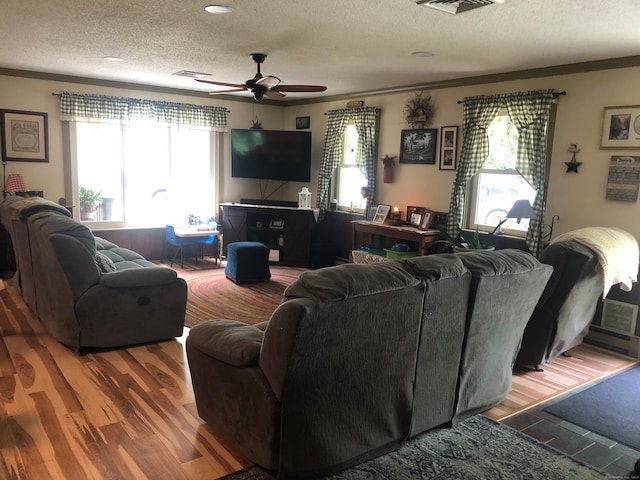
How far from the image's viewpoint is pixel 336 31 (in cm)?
370

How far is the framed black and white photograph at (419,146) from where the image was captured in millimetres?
5770

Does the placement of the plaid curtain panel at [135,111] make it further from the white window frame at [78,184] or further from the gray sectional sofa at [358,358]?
the gray sectional sofa at [358,358]

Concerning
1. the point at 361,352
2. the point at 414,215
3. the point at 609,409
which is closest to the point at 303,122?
the point at 414,215

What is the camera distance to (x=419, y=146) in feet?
19.4

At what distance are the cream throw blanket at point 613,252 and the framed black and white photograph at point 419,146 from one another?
2.35m

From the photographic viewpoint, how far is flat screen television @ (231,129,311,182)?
23.9ft

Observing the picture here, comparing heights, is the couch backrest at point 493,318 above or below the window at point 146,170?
below

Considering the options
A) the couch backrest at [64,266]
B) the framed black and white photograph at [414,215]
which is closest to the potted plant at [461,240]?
the framed black and white photograph at [414,215]

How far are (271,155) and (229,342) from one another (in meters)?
5.38

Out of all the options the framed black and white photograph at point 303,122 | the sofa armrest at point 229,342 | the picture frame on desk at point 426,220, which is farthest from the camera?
the framed black and white photograph at point 303,122

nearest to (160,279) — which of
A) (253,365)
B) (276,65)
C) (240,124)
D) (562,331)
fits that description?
(253,365)

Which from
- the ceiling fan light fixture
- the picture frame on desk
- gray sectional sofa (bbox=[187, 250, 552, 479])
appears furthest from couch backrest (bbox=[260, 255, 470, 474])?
the picture frame on desk

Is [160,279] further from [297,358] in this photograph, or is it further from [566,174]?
[566,174]

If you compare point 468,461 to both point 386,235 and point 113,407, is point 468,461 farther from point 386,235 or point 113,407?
point 386,235
